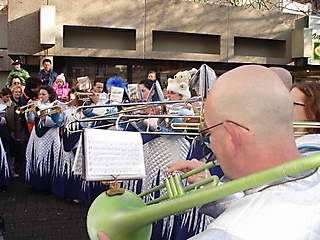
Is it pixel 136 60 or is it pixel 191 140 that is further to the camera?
pixel 136 60

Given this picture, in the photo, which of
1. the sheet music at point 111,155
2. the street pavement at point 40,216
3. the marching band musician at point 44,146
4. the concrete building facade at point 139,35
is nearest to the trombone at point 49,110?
the marching band musician at point 44,146

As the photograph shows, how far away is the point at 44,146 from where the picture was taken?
5.84 m

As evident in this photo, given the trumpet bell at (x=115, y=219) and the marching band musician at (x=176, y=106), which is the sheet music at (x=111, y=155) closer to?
the trumpet bell at (x=115, y=219)

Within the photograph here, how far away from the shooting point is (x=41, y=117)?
567cm

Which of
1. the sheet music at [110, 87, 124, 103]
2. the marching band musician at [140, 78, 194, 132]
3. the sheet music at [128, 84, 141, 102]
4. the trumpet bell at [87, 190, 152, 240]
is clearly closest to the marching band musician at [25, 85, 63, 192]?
the sheet music at [110, 87, 124, 103]

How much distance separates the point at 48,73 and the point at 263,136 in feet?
29.2

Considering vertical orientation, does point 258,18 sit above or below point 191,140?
above

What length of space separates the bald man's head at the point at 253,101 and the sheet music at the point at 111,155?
73 centimetres

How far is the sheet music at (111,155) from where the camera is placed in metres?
1.77

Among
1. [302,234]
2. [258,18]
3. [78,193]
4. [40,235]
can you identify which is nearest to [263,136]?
[302,234]

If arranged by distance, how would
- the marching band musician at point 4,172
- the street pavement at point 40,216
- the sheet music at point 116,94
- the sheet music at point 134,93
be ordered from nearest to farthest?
the street pavement at point 40,216 → the sheet music at point 134,93 → the sheet music at point 116,94 → the marching band musician at point 4,172

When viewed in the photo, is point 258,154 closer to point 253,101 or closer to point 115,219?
point 253,101

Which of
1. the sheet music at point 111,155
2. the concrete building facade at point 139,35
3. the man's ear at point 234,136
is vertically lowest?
the sheet music at point 111,155

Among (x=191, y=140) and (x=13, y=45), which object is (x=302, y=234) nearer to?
(x=191, y=140)
